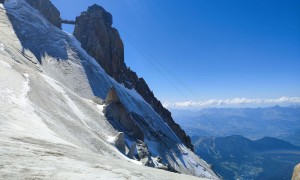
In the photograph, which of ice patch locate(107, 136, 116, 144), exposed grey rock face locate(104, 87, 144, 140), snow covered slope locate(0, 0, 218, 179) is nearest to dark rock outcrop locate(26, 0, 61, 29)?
snow covered slope locate(0, 0, 218, 179)

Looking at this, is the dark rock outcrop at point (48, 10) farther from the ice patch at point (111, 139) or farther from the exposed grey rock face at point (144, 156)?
the ice patch at point (111, 139)

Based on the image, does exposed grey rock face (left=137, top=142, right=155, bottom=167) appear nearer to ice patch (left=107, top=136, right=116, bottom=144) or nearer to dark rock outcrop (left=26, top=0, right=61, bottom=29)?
ice patch (left=107, top=136, right=116, bottom=144)

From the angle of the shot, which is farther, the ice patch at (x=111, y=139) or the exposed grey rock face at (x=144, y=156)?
the exposed grey rock face at (x=144, y=156)

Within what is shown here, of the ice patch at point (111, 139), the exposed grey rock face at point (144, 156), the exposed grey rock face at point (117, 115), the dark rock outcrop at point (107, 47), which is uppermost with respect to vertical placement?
the dark rock outcrop at point (107, 47)

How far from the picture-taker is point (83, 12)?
424 feet

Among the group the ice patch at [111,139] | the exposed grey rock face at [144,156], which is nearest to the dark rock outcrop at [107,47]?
the exposed grey rock face at [144,156]

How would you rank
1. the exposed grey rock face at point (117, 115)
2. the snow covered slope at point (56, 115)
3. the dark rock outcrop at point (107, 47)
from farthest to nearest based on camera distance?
the dark rock outcrop at point (107, 47) < the exposed grey rock face at point (117, 115) < the snow covered slope at point (56, 115)

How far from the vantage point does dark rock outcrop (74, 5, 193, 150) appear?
112 meters

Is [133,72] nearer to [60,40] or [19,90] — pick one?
[60,40]

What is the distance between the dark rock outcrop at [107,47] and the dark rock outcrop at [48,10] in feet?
33.5

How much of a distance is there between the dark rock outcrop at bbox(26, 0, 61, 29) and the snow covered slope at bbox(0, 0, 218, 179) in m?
3.65

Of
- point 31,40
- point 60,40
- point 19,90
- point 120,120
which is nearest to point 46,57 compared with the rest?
point 31,40

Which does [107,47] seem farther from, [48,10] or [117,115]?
[117,115]

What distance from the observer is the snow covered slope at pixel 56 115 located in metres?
13.4
